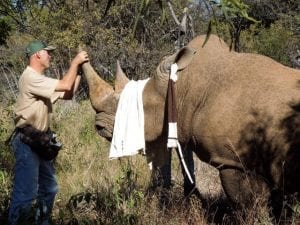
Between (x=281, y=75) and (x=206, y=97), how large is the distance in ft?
2.19

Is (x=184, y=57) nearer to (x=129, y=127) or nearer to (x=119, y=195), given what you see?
(x=129, y=127)

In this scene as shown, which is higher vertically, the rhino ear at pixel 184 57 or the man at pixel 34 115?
the rhino ear at pixel 184 57

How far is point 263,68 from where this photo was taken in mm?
5027

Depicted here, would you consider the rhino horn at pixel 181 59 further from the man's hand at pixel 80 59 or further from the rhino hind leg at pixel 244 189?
the rhino hind leg at pixel 244 189

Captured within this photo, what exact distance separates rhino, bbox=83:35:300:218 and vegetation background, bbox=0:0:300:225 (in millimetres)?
266

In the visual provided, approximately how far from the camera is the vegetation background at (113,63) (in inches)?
199

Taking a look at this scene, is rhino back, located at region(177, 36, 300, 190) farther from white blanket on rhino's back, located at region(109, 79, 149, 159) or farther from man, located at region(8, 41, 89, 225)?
man, located at region(8, 41, 89, 225)

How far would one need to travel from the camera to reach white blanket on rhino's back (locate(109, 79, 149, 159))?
557 centimetres

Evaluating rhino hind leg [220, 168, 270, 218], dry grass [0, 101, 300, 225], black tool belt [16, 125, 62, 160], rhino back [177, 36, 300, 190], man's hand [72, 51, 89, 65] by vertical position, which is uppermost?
man's hand [72, 51, 89, 65]

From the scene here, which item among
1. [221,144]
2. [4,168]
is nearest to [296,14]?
[4,168]

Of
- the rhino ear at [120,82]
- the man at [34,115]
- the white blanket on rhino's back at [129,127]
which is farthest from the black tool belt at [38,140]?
the rhino ear at [120,82]

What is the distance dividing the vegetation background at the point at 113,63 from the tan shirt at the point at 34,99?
615mm

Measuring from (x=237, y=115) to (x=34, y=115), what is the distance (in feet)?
5.92

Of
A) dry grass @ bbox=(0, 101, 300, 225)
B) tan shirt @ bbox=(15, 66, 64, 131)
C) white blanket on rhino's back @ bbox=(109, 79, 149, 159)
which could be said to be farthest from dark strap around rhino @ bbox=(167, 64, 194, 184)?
tan shirt @ bbox=(15, 66, 64, 131)
